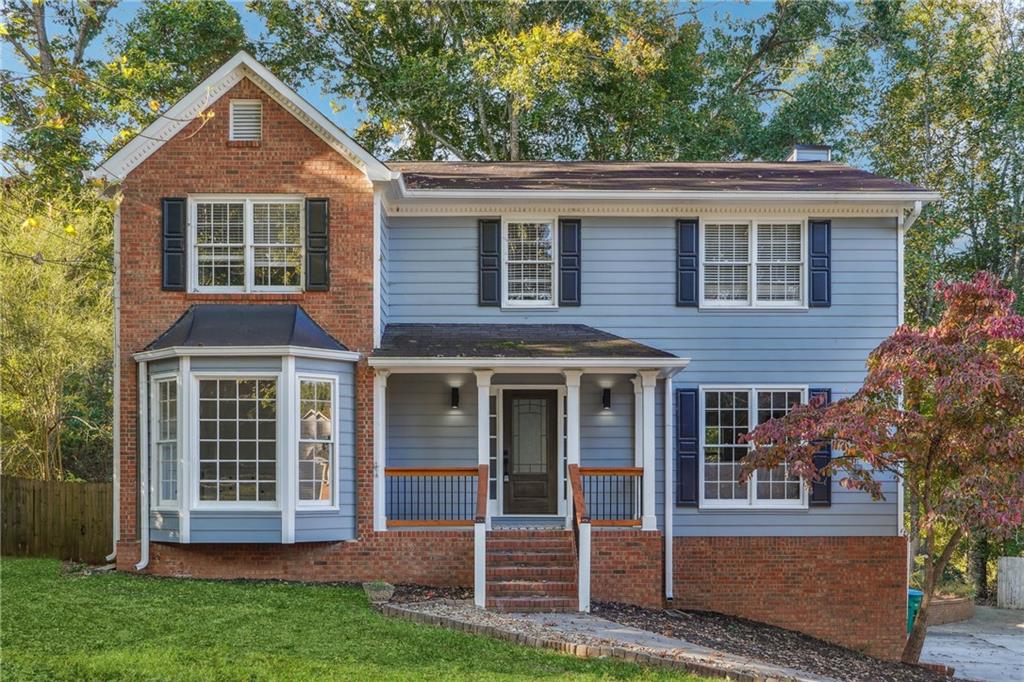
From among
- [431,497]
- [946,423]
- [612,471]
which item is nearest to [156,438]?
[431,497]

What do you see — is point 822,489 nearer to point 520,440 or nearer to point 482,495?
point 520,440

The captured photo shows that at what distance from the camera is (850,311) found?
15.1 metres

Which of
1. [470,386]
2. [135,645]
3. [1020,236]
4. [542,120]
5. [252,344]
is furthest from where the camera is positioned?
[542,120]

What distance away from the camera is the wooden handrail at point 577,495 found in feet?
41.1

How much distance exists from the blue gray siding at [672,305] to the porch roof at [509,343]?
A: 248 mm

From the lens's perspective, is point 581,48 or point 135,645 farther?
point 581,48

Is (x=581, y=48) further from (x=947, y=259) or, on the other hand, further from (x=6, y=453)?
(x=6, y=453)

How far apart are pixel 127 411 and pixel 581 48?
13775 millimetres

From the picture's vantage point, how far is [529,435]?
15.4 meters

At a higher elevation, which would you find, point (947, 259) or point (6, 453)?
point (947, 259)

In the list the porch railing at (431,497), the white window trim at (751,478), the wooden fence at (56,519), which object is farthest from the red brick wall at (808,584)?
the wooden fence at (56,519)

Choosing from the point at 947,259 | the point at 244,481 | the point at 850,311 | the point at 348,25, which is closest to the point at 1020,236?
the point at 947,259

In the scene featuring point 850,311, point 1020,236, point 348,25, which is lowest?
point 850,311

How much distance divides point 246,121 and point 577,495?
6408mm
